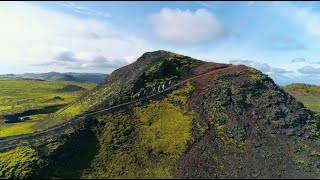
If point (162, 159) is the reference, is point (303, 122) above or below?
above

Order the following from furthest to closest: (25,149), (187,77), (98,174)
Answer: (187,77), (25,149), (98,174)

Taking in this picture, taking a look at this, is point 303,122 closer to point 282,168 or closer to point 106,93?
point 282,168

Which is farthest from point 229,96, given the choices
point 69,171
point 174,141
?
point 69,171

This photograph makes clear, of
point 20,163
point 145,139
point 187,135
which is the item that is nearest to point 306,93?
point 187,135

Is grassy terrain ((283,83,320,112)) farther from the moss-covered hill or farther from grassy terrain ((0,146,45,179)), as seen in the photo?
grassy terrain ((0,146,45,179))

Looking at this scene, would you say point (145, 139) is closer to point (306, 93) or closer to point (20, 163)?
point (20, 163)

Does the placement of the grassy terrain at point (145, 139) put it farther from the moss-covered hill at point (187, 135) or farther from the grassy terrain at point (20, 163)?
the grassy terrain at point (20, 163)

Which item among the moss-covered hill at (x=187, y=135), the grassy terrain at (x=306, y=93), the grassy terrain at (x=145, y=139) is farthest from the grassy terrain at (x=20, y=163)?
the grassy terrain at (x=306, y=93)
